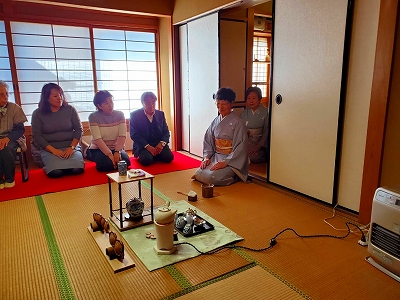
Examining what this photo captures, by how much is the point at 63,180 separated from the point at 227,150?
1.89 meters

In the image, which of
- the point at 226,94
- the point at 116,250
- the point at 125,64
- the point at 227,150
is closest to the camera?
the point at 116,250

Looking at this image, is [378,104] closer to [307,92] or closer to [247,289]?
[307,92]

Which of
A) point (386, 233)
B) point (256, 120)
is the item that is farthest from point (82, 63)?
point (386, 233)

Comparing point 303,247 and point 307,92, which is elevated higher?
point 307,92

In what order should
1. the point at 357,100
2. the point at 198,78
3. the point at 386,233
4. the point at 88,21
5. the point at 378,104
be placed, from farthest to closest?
the point at 88,21 < the point at 198,78 < the point at 357,100 < the point at 378,104 < the point at 386,233

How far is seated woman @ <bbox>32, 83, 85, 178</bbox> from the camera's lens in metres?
3.68

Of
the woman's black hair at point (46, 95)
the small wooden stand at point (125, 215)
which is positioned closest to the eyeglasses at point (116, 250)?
the small wooden stand at point (125, 215)

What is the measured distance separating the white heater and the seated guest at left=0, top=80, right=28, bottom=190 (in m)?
3.38

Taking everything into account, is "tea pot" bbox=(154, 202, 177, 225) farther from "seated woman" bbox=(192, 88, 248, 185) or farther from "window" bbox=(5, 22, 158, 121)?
"window" bbox=(5, 22, 158, 121)

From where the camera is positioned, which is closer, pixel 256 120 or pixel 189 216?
pixel 189 216

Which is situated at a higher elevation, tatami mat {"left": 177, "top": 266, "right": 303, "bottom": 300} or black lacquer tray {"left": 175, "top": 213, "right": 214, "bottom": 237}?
black lacquer tray {"left": 175, "top": 213, "right": 214, "bottom": 237}

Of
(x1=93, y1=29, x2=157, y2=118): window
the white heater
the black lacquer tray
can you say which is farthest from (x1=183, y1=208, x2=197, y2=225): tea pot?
(x1=93, y1=29, x2=157, y2=118): window

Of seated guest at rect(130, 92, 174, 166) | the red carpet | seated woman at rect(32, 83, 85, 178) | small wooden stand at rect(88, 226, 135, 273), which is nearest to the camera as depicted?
small wooden stand at rect(88, 226, 135, 273)

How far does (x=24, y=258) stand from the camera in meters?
1.92
